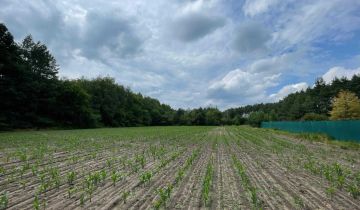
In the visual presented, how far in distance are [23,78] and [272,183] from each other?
1875 inches

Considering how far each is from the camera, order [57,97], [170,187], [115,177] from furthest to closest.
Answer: [57,97] → [115,177] → [170,187]

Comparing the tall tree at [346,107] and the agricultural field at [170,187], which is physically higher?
the tall tree at [346,107]

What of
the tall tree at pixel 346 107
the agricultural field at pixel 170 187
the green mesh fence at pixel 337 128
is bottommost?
the agricultural field at pixel 170 187

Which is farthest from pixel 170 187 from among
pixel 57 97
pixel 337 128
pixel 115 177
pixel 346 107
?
pixel 346 107

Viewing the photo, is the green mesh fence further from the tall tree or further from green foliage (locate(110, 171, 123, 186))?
the tall tree

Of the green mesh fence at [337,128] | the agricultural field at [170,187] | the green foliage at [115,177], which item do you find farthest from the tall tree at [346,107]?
the green foliage at [115,177]

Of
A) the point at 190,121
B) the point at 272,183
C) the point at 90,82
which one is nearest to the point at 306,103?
the point at 190,121

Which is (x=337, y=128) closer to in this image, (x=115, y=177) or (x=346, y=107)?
(x=115, y=177)

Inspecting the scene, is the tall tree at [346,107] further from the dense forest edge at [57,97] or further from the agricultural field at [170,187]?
the agricultural field at [170,187]

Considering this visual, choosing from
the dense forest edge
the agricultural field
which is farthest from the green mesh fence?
the dense forest edge

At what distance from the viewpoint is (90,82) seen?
87.3 m

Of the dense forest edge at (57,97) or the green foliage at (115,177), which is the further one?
the dense forest edge at (57,97)

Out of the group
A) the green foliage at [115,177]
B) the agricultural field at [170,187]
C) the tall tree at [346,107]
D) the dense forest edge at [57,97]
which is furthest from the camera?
the tall tree at [346,107]

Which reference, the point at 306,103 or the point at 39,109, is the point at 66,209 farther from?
the point at 306,103
